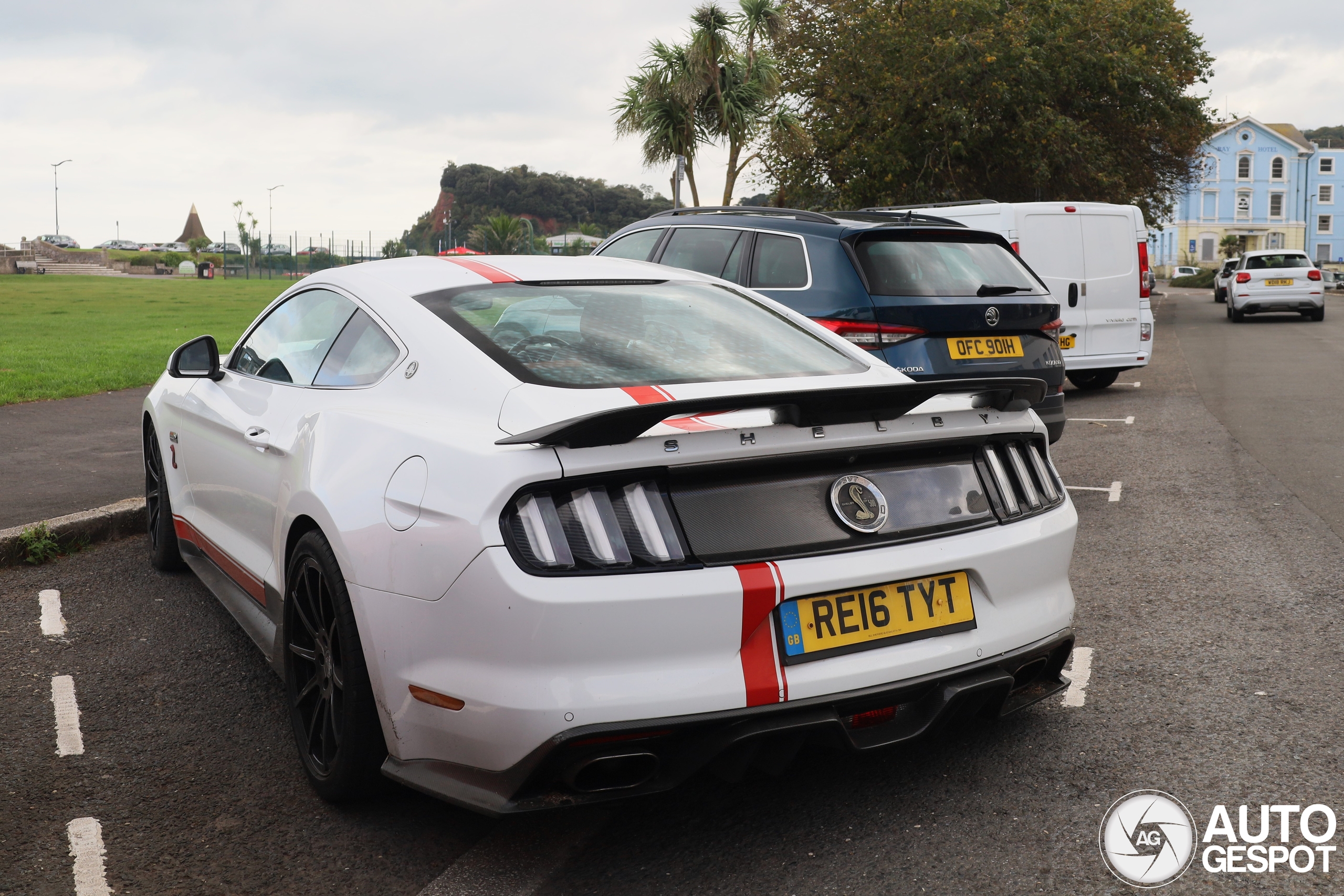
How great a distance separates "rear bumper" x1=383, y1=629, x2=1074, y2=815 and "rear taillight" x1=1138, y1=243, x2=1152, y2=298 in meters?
10.4

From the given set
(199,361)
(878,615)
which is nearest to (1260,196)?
(199,361)

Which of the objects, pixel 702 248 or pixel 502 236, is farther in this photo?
pixel 502 236

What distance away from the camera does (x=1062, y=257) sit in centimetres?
1159

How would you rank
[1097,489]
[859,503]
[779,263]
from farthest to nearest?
[1097,489] < [779,263] < [859,503]

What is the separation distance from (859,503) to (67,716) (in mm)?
2595


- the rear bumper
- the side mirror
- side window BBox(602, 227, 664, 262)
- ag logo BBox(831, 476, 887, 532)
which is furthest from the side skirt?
side window BBox(602, 227, 664, 262)

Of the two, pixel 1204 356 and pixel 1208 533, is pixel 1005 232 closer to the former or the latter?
pixel 1208 533

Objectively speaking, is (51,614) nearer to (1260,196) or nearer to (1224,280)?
(1224,280)

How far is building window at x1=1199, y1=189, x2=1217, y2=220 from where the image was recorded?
94.8 m

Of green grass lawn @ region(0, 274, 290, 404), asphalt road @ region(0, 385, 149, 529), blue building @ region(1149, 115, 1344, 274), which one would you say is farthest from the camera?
blue building @ region(1149, 115, 1344, 274)

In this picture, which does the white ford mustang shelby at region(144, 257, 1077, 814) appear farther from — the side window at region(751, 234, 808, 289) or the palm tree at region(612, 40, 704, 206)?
the palm tree at region(612, 40, 704, 206)

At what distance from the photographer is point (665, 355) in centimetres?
328

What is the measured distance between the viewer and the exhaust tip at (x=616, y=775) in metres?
2.52

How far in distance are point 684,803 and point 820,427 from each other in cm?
106
